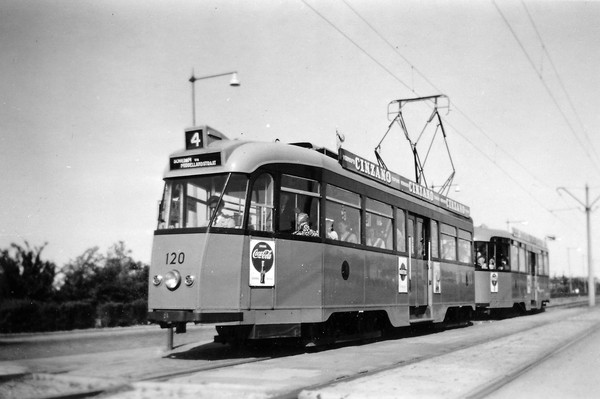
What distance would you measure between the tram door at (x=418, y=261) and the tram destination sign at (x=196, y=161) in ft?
19.5

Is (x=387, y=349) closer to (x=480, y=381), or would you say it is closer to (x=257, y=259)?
(x=257, y=259)

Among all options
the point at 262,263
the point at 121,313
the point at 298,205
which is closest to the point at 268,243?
the point at 262,263

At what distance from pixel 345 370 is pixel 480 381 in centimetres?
193

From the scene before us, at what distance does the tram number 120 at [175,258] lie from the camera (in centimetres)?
970

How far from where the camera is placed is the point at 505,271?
76.1 ft

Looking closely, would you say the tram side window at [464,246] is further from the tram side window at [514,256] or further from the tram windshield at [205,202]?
the tram windshield at [205,202]

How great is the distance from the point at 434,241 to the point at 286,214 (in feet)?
22.2

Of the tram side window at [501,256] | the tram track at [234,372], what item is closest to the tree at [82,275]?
the tram track at [234,372]

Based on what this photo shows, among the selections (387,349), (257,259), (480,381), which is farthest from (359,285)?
(480,381)

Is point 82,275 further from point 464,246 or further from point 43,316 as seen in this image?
point 464,246

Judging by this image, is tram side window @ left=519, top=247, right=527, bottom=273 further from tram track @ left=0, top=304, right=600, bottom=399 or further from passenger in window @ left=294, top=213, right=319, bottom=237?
passenger in window @ left=294, top=213, right=319, bottom=237

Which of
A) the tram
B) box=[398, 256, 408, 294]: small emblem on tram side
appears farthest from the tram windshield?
the tram

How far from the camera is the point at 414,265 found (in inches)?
587

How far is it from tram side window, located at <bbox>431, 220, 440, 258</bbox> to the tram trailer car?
307cm
